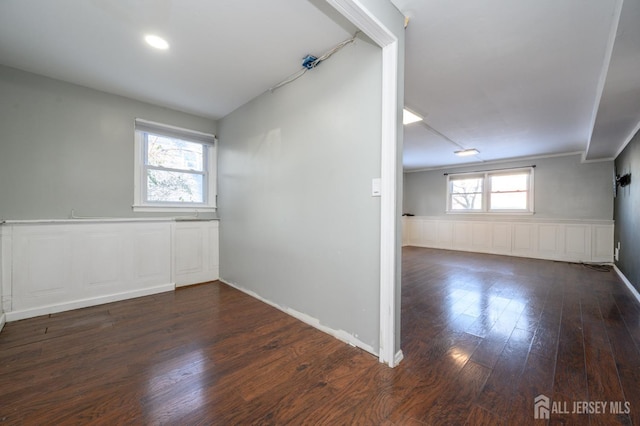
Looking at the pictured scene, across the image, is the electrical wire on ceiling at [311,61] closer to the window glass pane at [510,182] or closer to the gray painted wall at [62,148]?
the gray painted wall at [62,148]

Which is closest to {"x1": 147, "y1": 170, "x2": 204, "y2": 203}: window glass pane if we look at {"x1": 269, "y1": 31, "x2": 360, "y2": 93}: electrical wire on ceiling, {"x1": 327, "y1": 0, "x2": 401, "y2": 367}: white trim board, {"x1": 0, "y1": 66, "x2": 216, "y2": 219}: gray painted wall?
{"x1": 0, "y1": 66, "x2": 216, "y2": 219}: gray painted wall

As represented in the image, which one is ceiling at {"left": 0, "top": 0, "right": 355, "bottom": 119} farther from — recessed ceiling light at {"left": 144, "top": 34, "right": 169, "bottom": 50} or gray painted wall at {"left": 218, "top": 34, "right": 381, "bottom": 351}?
gray painted wall at {"left": 218, "top": 34, "right": 381, "bottom": 351}

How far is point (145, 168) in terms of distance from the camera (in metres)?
3.25

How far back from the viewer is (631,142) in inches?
142

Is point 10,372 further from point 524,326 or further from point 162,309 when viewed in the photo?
point 524,326

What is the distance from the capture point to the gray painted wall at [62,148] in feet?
7.95

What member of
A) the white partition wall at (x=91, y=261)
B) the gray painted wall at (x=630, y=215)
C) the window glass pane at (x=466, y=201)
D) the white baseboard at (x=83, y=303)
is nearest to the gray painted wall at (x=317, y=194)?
the white partition wall at (x=91, y=261)

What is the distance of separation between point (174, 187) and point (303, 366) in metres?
3.03

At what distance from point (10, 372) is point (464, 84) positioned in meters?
4.37

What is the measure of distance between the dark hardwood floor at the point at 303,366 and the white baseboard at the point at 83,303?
0.36 ft

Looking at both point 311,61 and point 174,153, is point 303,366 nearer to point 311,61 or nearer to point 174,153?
point 311,61

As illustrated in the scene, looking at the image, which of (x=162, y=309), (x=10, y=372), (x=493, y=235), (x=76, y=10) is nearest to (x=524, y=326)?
(x=162, y=309)

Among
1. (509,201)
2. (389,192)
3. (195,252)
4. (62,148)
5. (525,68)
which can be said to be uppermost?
(525,68)

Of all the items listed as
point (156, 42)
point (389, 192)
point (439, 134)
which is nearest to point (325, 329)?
point (389, 192)
